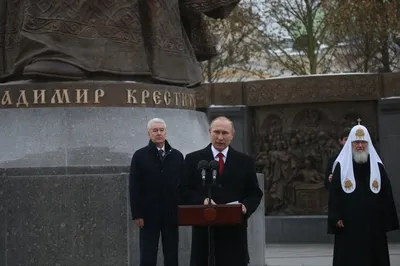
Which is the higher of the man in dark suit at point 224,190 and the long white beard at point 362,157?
the long white beard at point 362,157

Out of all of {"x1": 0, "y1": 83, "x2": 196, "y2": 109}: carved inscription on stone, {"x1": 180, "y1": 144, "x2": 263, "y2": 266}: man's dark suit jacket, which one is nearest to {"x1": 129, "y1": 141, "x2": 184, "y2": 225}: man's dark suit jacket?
{"x1": 180, "y1": 144, "x2": 263, "y2": 266}: man's dark suit jacket

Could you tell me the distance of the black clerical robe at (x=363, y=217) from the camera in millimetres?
12273

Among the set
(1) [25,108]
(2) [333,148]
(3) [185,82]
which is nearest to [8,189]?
(1) [25,108]

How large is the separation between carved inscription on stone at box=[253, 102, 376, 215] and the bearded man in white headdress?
8351 millimetres

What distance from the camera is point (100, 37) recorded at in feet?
42.0

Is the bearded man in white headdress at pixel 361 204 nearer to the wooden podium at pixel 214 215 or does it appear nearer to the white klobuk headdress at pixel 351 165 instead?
the white klobuk headdress at pixel 351 165

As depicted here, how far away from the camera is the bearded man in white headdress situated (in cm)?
1224

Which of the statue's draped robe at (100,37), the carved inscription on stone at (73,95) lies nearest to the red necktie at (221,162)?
the carved inscription on stone at (73,95)

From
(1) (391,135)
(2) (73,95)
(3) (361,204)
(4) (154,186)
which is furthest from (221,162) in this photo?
(1) (391,135)

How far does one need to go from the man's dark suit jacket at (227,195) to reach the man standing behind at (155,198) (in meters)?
1.43

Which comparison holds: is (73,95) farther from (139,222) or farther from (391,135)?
(391,135)

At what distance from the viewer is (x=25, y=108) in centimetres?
1258

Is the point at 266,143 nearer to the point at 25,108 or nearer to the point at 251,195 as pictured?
the point at 25,108

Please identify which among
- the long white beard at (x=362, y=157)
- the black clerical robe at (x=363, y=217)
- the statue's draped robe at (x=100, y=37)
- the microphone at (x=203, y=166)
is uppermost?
the statue's draped robe at (x=100, y=37)
